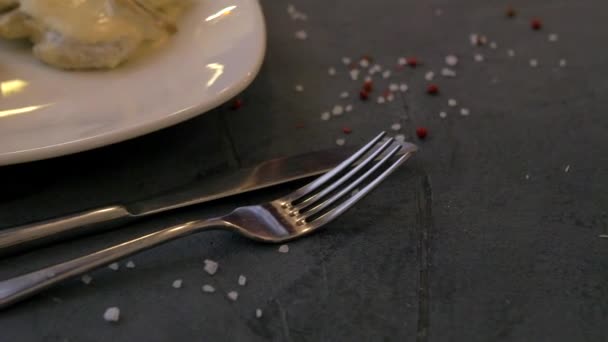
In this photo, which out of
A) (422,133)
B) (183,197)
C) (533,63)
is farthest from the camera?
(533,63)

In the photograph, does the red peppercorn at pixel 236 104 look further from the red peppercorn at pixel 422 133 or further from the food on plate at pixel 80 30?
the red peppercorn at pixel 422 133

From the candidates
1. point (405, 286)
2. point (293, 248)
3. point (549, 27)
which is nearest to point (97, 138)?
point (293, 248)

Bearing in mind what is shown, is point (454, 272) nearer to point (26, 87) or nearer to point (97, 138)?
point (97, 138)

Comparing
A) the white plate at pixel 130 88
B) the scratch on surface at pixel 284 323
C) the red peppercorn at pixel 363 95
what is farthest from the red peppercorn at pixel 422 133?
the scratch on surface at pixel 284 323

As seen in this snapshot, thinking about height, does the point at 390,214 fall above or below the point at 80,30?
below

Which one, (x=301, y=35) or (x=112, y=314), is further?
(x=301, y=35)

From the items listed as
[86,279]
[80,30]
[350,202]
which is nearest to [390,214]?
[350,202]

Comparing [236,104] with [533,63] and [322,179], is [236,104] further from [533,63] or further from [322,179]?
[533,63]
